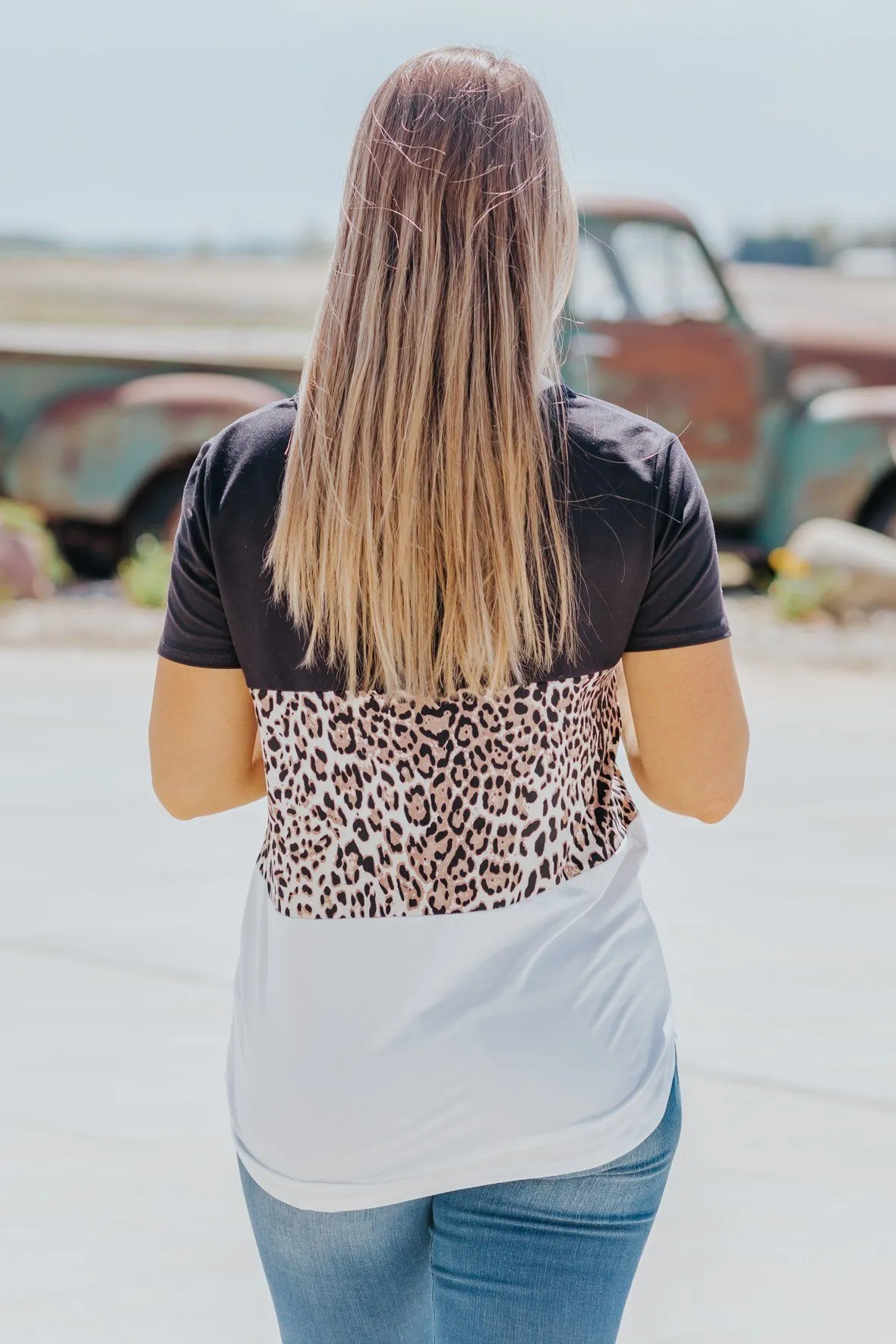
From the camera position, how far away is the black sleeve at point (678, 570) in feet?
4.89

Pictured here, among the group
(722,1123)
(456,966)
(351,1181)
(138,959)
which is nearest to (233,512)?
(456,966)

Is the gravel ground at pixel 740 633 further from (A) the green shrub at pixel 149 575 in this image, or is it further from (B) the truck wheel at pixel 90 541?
(B) the truck wheel at pixel 90 541

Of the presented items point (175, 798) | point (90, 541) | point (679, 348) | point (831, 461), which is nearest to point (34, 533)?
point (90, 541)

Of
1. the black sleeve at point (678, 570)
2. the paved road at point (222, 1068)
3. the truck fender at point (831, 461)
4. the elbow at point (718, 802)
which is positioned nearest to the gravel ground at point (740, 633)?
the truck fender at point (831, 461)

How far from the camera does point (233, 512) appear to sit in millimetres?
1512

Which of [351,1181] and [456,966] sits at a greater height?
[456,966]

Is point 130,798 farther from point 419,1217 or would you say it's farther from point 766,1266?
point 419,1217

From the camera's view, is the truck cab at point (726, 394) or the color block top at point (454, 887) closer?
the color block top at point (454, 887)

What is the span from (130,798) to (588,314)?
525cm

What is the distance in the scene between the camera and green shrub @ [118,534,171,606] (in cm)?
1024

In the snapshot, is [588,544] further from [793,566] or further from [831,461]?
[831,461]

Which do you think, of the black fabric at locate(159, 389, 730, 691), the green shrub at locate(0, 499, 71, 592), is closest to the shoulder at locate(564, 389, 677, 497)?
the black fabric at locate(159, 389, 730, 691)

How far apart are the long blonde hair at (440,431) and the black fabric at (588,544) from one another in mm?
30

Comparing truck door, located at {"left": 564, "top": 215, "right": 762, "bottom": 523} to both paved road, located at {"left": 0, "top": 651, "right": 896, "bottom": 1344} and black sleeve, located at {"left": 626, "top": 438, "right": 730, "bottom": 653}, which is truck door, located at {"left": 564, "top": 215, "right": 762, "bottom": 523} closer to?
paved road, located at {"left": 0, "top": 651, "right": 896, "bottom": 1344}
